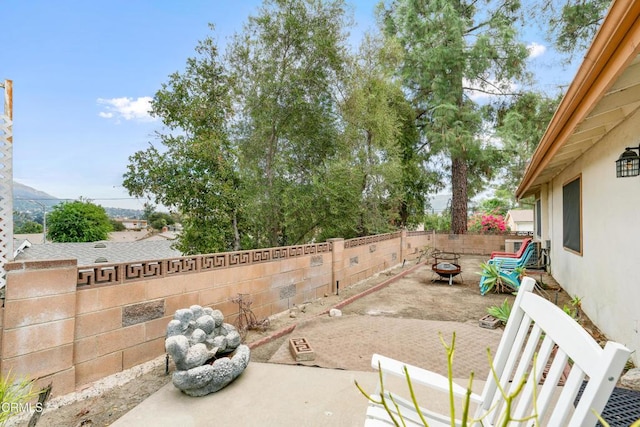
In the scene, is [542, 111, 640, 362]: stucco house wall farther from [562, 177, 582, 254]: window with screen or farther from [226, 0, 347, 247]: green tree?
[226, 0, 347, 247]: green tree

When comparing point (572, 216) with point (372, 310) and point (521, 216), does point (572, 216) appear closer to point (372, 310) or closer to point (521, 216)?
point (372, 310)

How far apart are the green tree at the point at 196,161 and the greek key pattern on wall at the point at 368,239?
2571 mm

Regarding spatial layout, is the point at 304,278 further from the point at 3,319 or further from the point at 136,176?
the point at 3,319

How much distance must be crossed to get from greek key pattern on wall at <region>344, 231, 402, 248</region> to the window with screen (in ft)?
13.5

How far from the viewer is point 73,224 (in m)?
→ 29.4

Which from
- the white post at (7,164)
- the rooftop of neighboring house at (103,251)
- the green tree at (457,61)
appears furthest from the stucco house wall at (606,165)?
the rooftop of neighboring house at (103,251)

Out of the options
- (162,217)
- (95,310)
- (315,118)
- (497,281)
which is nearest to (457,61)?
(315,118)

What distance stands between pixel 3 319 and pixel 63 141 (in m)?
20.5

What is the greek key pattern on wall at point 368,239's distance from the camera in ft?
24.7

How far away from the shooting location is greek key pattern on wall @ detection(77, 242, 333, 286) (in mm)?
3035

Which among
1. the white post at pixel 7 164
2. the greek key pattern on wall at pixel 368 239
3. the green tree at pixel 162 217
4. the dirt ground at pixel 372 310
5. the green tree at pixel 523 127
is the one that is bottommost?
the dirt ground at pixel 372 310

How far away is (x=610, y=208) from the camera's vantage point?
3.79m

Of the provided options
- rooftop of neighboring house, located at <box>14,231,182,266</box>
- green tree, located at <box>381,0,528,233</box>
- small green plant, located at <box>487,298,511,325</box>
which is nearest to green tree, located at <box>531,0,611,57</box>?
green tree, located at <box>381,0,528,233</box>

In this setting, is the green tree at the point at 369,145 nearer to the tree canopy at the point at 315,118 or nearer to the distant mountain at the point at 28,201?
the tree canopy at the point at 315,118
